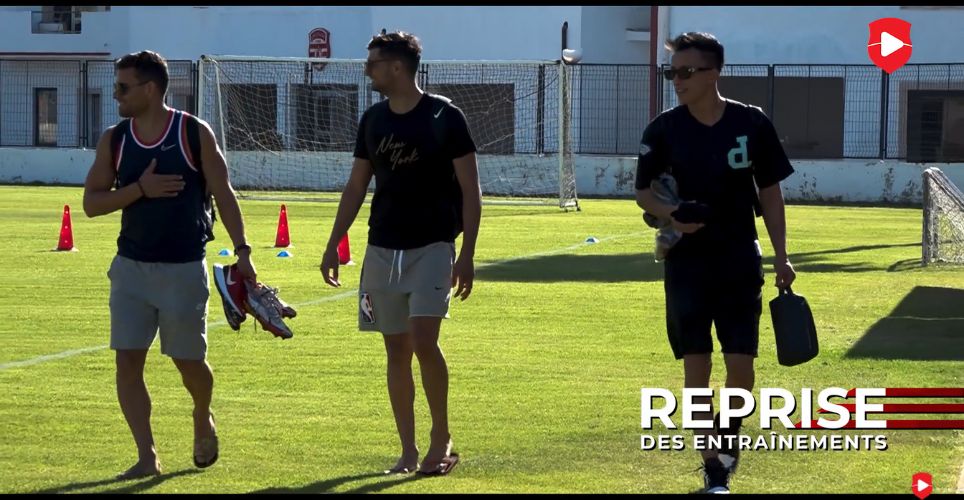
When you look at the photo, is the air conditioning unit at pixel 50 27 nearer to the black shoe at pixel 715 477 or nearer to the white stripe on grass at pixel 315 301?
the white stripe on grass at pixel 315 301

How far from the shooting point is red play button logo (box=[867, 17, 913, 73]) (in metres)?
40.9

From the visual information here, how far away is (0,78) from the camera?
50438mm

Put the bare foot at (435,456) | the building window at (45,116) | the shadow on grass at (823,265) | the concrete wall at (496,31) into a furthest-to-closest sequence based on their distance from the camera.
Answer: the building window at (45,116), the concrete wall at (496,31), the shadow on grass at (823,265), the bare foot at (435,456)

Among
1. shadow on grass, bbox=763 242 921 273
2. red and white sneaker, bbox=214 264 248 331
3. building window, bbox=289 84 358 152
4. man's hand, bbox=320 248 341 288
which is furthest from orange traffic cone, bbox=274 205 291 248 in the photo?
building window, bbox=289 84 358 152

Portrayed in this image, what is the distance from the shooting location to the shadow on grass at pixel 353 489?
7.02 metres

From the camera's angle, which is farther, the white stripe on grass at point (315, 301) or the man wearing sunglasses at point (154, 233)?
the white stripe on grass at point (315, 301)

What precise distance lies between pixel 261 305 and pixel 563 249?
14.3 m

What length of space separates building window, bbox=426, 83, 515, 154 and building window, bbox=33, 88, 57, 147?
1450cm

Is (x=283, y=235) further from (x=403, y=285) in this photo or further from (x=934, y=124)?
(x=934, y=124)

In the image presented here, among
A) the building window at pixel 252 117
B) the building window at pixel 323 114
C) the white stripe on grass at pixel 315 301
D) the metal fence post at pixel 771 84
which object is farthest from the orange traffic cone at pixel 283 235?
the building window at pixel 323 114

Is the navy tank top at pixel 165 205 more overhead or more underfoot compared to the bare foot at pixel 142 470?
more overhead

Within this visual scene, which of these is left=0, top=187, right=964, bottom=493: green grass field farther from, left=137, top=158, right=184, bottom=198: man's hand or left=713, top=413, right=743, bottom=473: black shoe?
left=137, top=158, right=184, bottom=198: man's hand

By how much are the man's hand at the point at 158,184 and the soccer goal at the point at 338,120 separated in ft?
96.3

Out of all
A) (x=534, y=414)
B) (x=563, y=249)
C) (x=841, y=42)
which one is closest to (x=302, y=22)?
(x=841, y=42)
